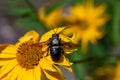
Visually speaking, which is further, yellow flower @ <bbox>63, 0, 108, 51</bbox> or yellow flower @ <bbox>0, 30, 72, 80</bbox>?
yellow flower @ <bbox>63, 0, 108, 51</bbox>

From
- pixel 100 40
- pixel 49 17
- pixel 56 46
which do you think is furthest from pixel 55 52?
pixel 100 40

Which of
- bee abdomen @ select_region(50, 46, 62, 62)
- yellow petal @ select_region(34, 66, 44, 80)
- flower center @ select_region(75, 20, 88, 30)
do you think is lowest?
yellow petal @ select_region(34, 66, 44, 80)

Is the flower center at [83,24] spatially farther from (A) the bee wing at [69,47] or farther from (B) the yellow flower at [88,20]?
(A) the bee wing at [69,47]

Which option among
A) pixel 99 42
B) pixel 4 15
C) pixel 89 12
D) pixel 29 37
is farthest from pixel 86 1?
pixel 29 37

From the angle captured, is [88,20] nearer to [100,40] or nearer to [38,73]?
[100,40]

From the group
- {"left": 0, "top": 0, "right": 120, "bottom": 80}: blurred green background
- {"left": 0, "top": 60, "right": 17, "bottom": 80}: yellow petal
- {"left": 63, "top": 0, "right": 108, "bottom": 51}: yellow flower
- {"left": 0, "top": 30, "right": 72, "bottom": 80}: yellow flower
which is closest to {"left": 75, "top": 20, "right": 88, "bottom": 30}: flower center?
{"left": 63, "top": 0, "right": 108, "bottom": 51}: yellow flower

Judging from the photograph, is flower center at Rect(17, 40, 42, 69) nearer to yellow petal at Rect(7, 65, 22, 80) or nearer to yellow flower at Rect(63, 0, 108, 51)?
yellow petal at Rect(7, 65, 22, 80)
